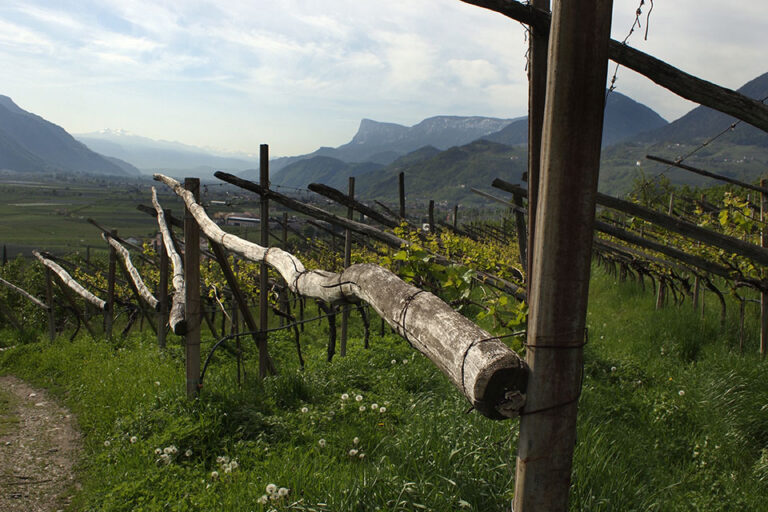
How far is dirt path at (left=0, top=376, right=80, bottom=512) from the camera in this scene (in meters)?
4.48

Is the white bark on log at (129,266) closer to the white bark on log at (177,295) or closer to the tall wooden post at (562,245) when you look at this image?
the white bark on log at (177,295)

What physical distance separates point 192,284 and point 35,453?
8.63 ft

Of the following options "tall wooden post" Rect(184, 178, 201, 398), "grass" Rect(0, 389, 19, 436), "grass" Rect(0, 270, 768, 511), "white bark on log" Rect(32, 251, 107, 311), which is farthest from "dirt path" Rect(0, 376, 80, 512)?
"white bark on log" Rect(32, 251, 107, 311)

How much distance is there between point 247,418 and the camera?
483cm

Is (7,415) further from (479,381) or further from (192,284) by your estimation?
(479,381)

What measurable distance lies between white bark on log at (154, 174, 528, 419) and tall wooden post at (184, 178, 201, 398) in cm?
266

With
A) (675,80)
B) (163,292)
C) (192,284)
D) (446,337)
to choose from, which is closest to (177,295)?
(192,284)

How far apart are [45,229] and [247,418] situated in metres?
116

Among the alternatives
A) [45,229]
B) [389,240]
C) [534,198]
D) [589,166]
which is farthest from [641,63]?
[45,229]

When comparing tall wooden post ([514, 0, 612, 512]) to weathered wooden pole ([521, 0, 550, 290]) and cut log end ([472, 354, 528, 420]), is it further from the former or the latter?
weathered wooden pole ([521, 0, 550, 290])

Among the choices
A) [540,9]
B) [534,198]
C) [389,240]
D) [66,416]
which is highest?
[540,9]

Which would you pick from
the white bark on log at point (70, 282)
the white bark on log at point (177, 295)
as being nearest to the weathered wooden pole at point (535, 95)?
the white bark on log at point (177, 295)

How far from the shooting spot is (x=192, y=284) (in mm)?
5008

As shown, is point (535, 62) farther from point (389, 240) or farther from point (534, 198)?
point (389, 240)
